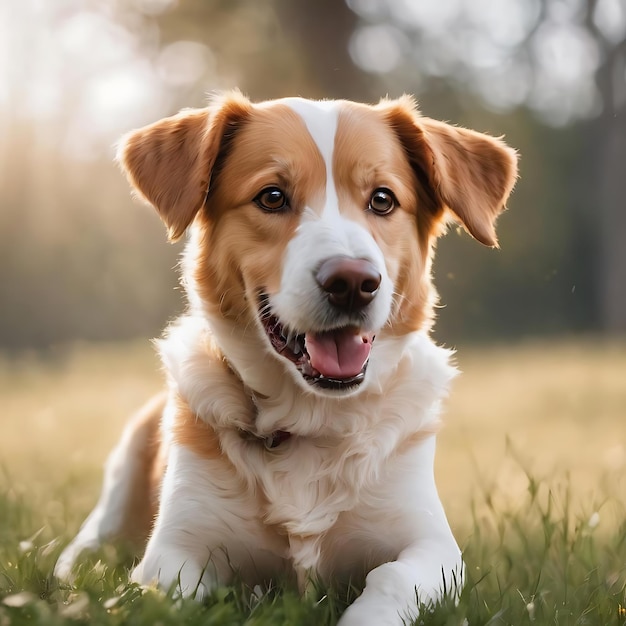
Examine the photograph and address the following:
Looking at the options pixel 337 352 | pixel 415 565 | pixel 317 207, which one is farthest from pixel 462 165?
pixel 415 565

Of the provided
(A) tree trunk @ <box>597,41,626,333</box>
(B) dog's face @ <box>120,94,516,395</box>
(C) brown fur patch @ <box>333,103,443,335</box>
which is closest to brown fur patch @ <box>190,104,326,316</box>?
(B) dog's face @ <box>120,94,516,395</box>

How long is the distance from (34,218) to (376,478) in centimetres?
1533

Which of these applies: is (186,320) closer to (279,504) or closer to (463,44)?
(279,504)

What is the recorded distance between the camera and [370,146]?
139 inches

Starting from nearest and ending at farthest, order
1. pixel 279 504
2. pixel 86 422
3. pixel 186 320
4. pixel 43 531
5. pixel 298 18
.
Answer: pixel 279 504
pixel 186 320
pixel 43 531
pixel 86 422
pixel 298 18

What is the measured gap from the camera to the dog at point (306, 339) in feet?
10.5

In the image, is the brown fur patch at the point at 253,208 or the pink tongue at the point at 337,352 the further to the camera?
the brown fur patch at the point at 253,208

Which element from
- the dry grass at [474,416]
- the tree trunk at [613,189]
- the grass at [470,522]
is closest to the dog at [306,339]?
the grass at [470,522]

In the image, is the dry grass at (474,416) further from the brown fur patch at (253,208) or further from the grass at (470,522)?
the brown fur patch at (253,208)

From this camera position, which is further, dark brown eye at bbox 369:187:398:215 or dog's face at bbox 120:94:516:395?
dark brown eye at bbox 369:187:398:215

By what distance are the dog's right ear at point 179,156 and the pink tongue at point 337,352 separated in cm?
72

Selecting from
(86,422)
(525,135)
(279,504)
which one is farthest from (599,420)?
(525,135)

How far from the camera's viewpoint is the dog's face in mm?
3152

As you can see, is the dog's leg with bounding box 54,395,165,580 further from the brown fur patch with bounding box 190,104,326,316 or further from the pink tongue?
the pink tongue
